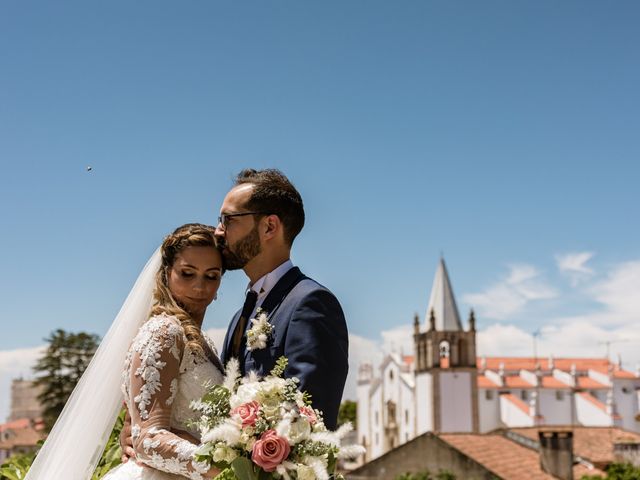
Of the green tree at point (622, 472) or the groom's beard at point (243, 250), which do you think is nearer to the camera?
the groom's beard at point (243, 250)

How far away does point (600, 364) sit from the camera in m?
86.8

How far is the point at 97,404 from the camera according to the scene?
3.66 metres

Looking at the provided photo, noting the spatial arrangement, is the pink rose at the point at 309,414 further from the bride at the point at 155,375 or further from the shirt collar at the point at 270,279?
the shirt collar at the point at 270,279

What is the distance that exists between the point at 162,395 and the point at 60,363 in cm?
3678

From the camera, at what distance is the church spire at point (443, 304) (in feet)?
250

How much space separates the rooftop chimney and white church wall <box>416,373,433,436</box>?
137ft

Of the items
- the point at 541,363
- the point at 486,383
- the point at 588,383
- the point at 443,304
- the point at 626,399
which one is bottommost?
the point at 626,399

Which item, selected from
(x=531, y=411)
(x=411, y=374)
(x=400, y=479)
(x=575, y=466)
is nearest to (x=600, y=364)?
(x=531, y=411)

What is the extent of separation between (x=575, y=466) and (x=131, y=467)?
38.2 m

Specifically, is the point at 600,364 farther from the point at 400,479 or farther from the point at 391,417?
the point at 400,479

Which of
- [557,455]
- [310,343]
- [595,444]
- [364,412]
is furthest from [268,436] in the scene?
[364,412]

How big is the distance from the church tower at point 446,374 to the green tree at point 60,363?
143 ft

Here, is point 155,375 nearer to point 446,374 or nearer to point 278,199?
point 278,199

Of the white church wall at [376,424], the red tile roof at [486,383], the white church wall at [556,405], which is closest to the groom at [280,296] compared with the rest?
the red tile roof at [486,383]
